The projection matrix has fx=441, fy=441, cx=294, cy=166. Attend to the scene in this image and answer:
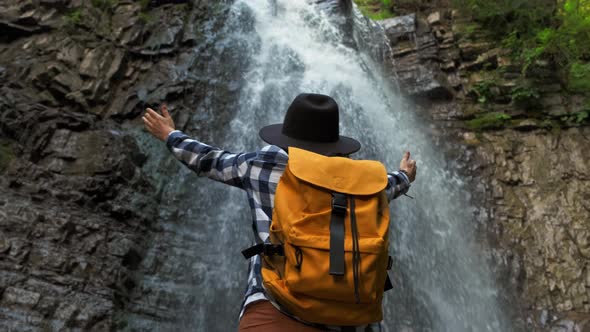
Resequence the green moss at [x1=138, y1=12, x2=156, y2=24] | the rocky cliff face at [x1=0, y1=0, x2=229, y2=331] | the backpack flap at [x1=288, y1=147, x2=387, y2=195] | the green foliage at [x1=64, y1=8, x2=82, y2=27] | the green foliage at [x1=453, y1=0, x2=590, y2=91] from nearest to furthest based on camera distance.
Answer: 1. the backpack flap at [x1=288, y1=147, x2=387, y2=195]
2. the rocky cliff face at [x1=0, y1=0, x2=229, y2=331]
3. the green foliage at [x1=64, y1=8, x2=82, y2=27]
4. the green foliage at [x1=453, y1=0, x2=590, y2=91]
5. the green moss at [x1=138, y1=12, x2=156, y2=24]

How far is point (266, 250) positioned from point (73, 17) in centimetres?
787

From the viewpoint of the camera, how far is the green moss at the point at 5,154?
18.5ft

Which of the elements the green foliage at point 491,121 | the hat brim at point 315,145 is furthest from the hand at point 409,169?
the green foliage at point 491,121

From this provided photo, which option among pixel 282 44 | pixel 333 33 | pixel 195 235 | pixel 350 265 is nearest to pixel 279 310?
pixel 350 265

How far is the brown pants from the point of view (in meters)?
1.80

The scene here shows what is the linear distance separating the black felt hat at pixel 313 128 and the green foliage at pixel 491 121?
283 inches

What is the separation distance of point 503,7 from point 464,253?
5530 mm

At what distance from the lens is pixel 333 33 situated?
9.73 m

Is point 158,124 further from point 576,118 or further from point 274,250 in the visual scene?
point 576,118

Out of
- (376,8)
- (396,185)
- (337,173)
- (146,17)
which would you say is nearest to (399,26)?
(376,8)

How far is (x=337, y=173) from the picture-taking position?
1843 mm

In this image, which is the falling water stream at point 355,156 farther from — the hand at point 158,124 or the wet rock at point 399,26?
the hand at point 158,124

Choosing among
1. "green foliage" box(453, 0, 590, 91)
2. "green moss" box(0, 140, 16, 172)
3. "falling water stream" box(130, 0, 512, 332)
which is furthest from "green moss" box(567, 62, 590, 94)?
"green moss" box(0, 140, 16, 172)

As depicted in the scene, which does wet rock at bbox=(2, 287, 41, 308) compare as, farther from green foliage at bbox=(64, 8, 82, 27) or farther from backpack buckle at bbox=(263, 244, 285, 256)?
green foliage at bbox=(64, 8, 82, 27)
